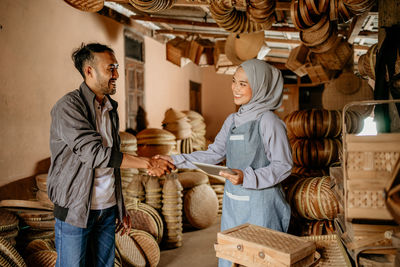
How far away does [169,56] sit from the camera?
6.85 m

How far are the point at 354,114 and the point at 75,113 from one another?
347 centimetres

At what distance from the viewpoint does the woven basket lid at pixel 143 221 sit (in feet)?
13.3

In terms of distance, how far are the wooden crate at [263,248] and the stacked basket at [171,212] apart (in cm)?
275

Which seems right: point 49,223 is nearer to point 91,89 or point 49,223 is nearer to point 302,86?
point 91,89

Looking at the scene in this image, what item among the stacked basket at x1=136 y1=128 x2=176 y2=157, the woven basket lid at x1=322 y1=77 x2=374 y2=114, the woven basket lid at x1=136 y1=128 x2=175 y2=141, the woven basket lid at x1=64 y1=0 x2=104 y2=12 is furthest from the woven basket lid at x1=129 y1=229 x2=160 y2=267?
the woven basket lid at x1=322 y1=77 x2=374 y2=114

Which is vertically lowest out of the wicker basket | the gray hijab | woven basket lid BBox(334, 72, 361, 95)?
the wicker basket

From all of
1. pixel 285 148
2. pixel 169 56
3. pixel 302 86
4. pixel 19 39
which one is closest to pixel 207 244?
pixel 285 148

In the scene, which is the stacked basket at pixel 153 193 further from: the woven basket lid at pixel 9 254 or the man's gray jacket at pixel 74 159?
the man's gray jacket at pixel 74 159

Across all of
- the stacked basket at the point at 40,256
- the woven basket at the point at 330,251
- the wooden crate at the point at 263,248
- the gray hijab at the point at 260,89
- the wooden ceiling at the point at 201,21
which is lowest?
the stacked basket at the point at 40,256

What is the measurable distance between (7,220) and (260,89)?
227cm

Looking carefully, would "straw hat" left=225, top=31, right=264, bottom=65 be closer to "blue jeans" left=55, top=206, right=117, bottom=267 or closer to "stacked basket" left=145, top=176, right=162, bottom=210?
"stacked basket" left=145, top=176, right=162, bottom=210

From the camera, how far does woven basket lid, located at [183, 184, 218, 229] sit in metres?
4.85

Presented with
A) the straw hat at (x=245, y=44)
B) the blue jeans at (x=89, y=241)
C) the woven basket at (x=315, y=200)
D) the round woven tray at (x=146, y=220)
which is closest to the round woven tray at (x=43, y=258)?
the blue jeans at (x=89, y=241)

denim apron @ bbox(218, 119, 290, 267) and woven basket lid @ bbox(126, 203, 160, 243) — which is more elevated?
denim apron @ bbox(218, 119, 290, 267)
